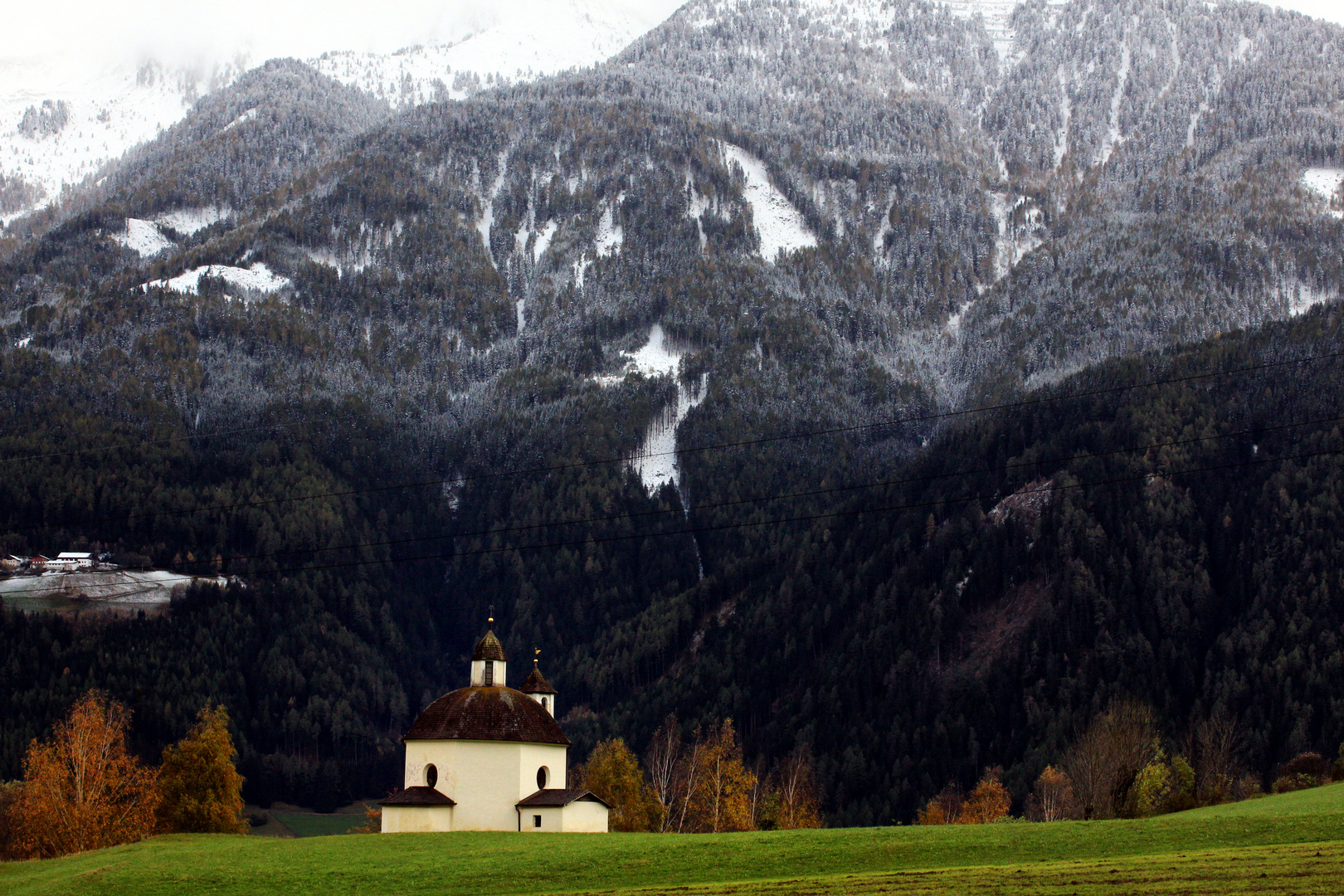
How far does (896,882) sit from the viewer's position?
56.8 meters

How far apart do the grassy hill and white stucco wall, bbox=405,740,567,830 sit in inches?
616

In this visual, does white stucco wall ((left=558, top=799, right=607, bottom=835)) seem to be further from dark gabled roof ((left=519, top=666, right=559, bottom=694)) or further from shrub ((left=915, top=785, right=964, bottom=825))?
shrub ((left=915, top=785, right=964, bottom=825))

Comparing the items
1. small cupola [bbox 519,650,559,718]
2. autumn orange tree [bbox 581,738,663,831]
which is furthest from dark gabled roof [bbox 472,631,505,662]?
autumn orange tree [bbox 581,738,663,831]

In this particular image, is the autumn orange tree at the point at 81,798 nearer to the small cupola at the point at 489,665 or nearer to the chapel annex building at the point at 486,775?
the chapel annex building at the point at 486,775

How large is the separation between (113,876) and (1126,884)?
1716 inches

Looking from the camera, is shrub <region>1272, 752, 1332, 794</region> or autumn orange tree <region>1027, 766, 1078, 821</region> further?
autumn orange tree <region>1027, 766, 1078, 821</region>

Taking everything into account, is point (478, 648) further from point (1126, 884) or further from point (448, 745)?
point (1126, 884)

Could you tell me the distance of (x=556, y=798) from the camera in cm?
9494

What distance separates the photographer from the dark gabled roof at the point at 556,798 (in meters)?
94.6

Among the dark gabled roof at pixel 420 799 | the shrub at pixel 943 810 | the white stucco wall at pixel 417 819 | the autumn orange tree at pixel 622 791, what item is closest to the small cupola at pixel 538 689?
the autumn orange tree at pixel 622 791

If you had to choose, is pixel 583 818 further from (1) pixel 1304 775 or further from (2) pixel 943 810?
(2) pixel 943 810

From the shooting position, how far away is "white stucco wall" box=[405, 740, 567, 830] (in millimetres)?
95500

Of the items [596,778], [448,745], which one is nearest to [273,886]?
[448,745]

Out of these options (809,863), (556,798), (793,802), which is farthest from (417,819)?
(793,802)
